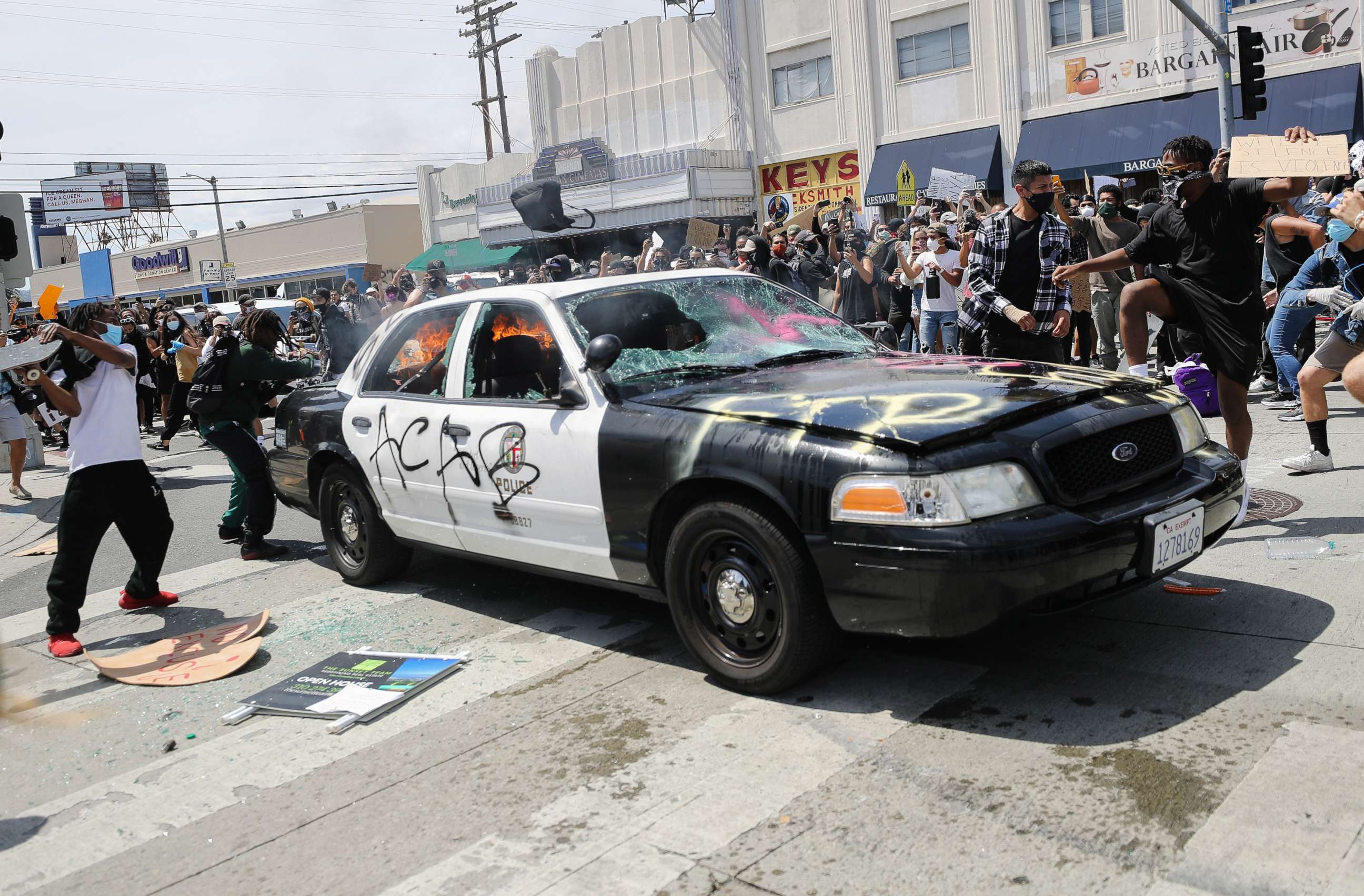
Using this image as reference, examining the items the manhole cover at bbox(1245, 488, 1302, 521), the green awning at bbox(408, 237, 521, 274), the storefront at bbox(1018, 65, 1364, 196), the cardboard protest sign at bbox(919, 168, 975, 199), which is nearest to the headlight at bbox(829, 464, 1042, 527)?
the manhole cover at bbox(1245, 488, 1302, 521)

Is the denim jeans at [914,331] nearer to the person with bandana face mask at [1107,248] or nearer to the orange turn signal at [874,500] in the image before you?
the person with bandana face mask at [1107,248]

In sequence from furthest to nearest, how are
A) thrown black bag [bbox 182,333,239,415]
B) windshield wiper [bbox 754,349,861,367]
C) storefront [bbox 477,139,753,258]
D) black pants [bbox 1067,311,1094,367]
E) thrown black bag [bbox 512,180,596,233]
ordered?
thrown black bag [bbox 512,180,596,233] < storefront [bbox 477,139,753,258] < black pants [bbox 1067,311,1094,367] < thrown black bag [bbox 182,333,239,415] < windshield wiper [bbox 754,349,861,367]

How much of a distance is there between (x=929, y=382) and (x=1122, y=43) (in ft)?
81.6

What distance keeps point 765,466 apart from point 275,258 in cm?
6155

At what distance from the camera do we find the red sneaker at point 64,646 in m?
5.68

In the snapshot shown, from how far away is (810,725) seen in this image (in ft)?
12.9

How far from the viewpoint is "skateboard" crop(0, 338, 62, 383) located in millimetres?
5422

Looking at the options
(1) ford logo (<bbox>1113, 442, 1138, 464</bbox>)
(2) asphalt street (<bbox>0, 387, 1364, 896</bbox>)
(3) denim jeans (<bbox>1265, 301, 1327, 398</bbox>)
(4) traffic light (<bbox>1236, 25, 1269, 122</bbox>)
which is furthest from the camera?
(4) traffic light (<bbox>1236, 25, 1269, 122</bbox>)

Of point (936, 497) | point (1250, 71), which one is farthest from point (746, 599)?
point (1250, 71)

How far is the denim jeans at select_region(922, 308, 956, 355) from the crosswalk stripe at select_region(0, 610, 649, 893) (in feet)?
25.7

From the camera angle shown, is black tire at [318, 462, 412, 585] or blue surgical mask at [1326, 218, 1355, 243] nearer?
blue surgical mask at [1326, 218, 1355, 243]

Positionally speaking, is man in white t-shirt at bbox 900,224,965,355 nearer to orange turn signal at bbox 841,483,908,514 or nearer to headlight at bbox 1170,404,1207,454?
headlight at bbox 1170,404,1207,454

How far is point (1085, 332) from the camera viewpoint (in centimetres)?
1140

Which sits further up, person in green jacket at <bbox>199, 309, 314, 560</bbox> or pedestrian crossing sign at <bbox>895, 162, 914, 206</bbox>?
pedestrian crossing sign at <bbox>895, 162, 914, 206</bbox>
